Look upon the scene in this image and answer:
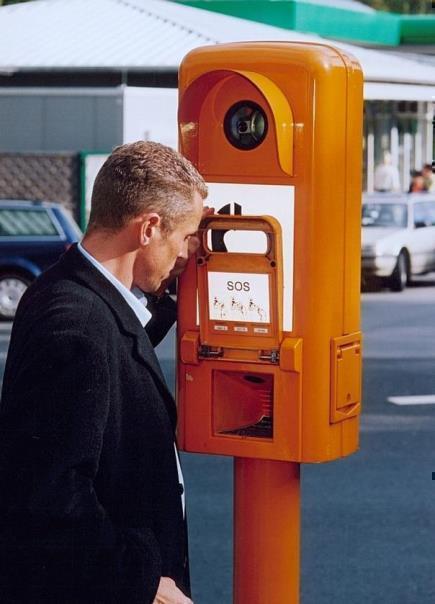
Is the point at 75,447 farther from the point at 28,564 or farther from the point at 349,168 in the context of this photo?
the point at 349,168

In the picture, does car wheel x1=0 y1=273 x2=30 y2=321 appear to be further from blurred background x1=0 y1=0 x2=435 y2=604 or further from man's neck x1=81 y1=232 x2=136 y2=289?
man's neck x1=81 y1=232 x2=136 y2=289

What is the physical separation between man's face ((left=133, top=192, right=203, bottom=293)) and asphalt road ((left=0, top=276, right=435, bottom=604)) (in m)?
3.55

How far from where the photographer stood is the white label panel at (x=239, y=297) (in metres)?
3.36

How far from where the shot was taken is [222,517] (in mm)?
7625

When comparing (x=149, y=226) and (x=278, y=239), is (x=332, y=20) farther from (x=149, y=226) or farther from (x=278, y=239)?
(x=149, y=226)

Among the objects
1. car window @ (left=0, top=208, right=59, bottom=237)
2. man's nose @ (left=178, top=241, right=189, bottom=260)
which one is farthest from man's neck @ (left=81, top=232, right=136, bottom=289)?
car window @ (left=0, top=208, right=59, bottom=237)

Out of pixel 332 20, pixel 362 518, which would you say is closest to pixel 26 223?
pixel 362 518

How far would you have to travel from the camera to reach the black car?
56.7 feet

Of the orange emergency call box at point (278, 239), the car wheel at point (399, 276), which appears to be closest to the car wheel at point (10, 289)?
the car wheel at point (399, 276)

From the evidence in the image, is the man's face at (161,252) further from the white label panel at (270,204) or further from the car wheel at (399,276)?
the car wheel at (399,276)

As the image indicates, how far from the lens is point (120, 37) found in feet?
98.8

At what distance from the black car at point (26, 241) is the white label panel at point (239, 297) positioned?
13857 mm

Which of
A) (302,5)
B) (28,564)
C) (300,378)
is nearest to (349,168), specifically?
(300,378)

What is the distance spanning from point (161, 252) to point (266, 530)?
87 cm
